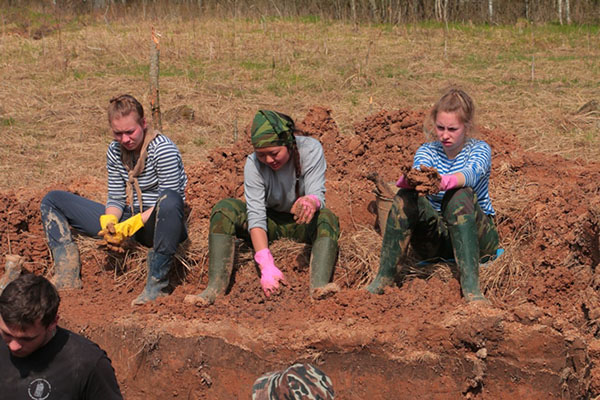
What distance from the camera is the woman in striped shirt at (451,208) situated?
3717 millimetres

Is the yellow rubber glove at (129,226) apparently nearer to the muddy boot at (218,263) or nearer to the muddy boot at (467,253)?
the muddy boot at (218,263)

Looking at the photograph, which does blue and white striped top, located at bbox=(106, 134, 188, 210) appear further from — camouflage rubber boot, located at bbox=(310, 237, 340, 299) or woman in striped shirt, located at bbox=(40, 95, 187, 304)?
camouflage rubber boot, located at bbox=(310, 237, 340, 299)

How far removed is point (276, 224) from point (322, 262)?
1.59 ft

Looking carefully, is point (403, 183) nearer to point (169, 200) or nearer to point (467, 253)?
point (467, 253)

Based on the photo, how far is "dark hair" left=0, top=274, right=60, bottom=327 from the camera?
2.25 m

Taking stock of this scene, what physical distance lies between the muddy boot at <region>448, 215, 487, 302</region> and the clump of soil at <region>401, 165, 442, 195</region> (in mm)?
256

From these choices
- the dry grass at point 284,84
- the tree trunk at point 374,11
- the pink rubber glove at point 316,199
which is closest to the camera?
the pink rubber glove at point 316,199

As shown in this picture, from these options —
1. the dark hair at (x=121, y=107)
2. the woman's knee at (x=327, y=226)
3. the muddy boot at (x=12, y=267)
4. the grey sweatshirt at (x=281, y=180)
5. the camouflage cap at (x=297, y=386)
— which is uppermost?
the dark hair at (x=121, y=107)

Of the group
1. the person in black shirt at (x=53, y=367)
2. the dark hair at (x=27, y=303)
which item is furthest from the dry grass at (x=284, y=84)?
the dark hair at (x=27, y=303)

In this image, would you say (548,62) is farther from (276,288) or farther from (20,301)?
(20,301)

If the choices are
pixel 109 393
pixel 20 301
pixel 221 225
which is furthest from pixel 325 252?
pixel 20 301

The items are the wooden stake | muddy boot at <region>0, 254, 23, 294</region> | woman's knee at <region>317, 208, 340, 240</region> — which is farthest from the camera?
the wooden stake

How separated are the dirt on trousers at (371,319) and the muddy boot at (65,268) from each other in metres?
0.10

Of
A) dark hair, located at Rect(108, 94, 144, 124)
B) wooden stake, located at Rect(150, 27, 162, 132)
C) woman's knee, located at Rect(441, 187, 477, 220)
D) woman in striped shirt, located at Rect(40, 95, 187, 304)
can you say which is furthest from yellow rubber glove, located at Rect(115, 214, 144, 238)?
woman's knee, located at Rect(441, 187, 477, 220)
